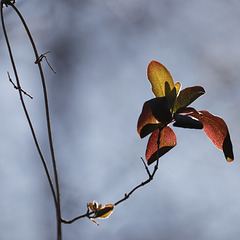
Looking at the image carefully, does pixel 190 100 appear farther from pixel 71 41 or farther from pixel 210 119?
pixel 71 41

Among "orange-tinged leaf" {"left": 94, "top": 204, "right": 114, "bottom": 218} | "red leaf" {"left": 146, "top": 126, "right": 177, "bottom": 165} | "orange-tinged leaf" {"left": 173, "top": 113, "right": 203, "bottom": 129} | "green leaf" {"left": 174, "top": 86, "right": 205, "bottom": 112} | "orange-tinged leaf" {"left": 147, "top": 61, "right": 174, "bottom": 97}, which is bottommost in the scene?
"orange-tinged leaf" {"left": 94, "top": 204, "right": 114, "bottom": 218}

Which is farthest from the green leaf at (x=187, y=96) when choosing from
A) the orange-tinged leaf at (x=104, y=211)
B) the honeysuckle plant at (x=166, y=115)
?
the orange-tinged leaf at (x=104, y=211)

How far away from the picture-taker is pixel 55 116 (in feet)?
7.85

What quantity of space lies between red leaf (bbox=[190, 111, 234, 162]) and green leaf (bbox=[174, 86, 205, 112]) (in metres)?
0.02

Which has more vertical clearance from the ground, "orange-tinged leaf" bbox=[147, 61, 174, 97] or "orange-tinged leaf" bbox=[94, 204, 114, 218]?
"orange-tinged leaf" bbox=[147, 61, 174, 97]

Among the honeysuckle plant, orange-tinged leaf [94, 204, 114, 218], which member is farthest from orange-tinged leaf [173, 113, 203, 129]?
orange-tinged leaf [94, 204, 114, 218]

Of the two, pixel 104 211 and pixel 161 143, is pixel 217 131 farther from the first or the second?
pixel 104 211

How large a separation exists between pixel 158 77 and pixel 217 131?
101 mm

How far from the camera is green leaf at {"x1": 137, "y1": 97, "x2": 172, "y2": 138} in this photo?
40 cm

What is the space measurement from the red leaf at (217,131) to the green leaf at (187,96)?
2 centimetres

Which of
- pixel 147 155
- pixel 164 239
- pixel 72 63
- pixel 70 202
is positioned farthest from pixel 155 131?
pixel 72 63

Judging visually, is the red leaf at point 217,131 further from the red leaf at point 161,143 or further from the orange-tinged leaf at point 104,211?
the orange-tinged leaf at point 104,211

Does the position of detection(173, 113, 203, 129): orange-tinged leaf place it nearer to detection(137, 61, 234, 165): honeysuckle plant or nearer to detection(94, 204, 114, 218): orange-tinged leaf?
detection(137, 61, 234, 165): honeysuckle plant

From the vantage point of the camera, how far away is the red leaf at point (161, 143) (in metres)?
0.44
